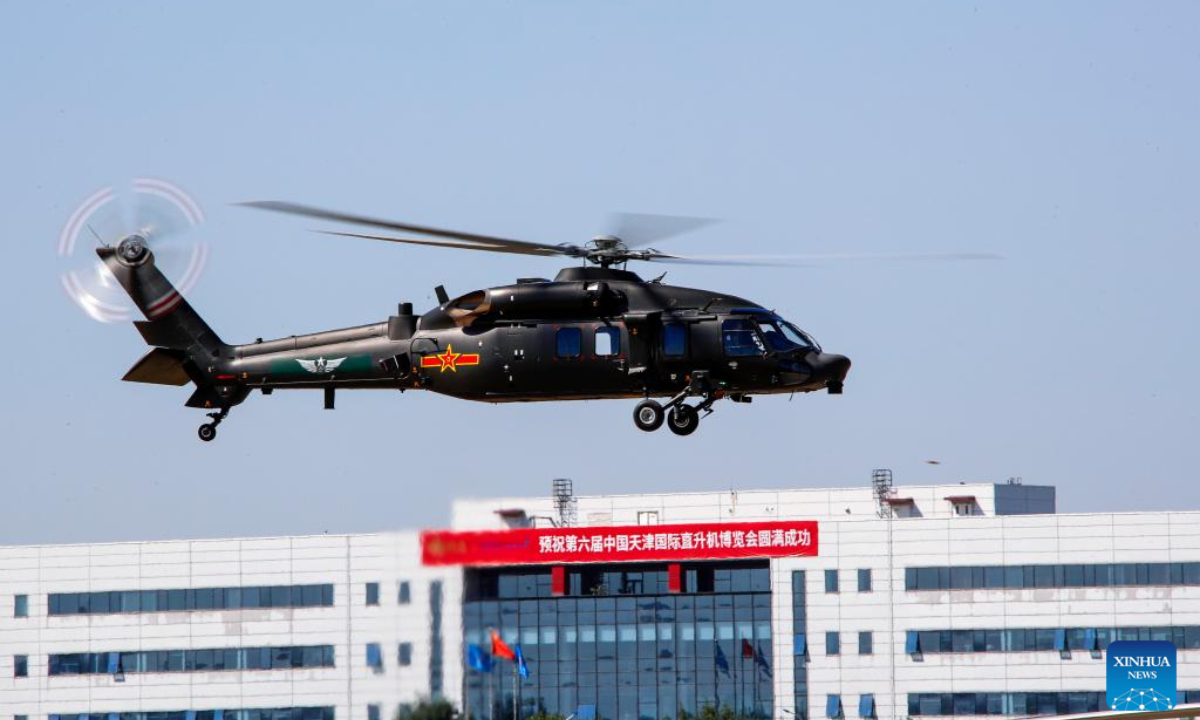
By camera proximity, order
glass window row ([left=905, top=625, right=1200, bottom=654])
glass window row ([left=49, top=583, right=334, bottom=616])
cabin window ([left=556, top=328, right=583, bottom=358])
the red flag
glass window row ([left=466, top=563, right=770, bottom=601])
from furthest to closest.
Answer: glass window row ([left=466, top=563, right=770, bottom=601]) < glass window row ([left=905, top=625, right=1200, bottom=654]) < glass window row ([left=49, top=583, right=334, bottom=616]) < the red flag < cabin window ([left=556, top=328, right=583, bottom=358])

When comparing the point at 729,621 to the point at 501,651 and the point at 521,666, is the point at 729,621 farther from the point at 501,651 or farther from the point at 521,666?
the point at 501,651

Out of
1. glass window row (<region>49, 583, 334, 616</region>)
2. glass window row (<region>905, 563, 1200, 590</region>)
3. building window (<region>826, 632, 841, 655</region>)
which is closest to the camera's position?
glass window row (<region>49, 583, 334, 616</region>)

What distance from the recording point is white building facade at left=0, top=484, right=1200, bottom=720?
99.4 m

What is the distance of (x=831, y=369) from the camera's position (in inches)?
2000

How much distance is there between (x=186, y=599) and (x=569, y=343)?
53966 millimetres

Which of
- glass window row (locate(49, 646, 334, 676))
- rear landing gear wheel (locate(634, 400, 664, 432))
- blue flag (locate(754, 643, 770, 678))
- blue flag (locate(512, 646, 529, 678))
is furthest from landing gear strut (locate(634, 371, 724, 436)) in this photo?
blue flag (locate(754, 643, 770, 678))

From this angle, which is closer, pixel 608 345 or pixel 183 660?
pixel 608 345

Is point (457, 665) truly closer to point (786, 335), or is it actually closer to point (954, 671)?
point (786, 335)

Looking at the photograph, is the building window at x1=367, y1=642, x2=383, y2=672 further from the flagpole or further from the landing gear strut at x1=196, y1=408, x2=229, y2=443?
the flagpole

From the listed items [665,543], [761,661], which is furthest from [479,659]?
[665,543]

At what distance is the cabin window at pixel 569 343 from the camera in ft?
165

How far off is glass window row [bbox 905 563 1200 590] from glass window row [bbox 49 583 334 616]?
102 ft

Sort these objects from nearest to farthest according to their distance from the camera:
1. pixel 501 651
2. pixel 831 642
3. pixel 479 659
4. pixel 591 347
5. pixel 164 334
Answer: pixel 591 347 → pixel 164 334 → pixel 479 659 → pixel 501 651 → pixel 831 642

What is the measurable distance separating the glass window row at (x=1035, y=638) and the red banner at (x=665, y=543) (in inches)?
274
